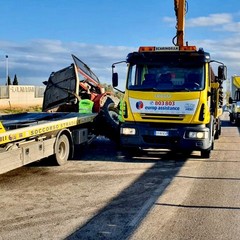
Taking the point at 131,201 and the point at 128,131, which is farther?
the point at 128,131

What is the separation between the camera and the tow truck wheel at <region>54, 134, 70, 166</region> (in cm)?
1057

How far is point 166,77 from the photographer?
11.4 metres

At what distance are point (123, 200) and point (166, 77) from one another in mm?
4895

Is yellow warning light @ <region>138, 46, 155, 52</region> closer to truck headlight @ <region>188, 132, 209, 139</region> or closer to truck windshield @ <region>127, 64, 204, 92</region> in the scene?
truck windshield @ <region>127, 64, 204, 92</region>

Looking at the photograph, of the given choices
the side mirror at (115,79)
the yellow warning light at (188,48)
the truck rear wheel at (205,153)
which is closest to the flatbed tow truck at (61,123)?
the side mirror at (115,79)

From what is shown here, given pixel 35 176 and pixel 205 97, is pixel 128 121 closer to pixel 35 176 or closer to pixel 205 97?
pixel 205 97

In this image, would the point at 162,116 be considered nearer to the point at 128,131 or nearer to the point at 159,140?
the point at 159,140

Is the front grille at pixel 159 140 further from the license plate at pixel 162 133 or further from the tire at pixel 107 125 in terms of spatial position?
the tire at pixel 107 125

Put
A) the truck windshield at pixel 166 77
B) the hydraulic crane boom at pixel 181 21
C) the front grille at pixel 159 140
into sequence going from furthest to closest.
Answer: the hydraulic crane boom at pixel 181 21 < the front grille at pixel 159 140 < the truck windshield at pixel 166 77

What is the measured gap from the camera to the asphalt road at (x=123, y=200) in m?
5.75

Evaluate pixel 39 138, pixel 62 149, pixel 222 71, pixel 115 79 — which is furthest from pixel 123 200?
pixel 222 71

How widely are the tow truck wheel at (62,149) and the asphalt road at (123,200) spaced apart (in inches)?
Answer: 9.7

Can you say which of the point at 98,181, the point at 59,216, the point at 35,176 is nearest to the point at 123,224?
the point at 59,216

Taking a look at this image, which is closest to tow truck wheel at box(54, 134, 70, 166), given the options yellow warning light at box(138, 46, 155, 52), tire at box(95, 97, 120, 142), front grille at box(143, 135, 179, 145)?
front grille at box(143, 135, 179, 145)
